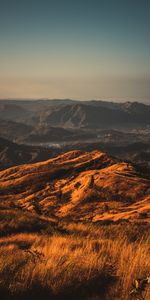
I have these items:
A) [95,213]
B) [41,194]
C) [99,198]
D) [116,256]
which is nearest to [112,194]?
[99,198]

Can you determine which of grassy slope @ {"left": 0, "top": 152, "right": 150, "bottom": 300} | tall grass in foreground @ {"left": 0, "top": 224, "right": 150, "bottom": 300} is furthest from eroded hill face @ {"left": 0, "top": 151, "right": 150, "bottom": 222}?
tall grass in foreground @ {"left": 0, "top": 224, "right": 150, "bottom": 300}

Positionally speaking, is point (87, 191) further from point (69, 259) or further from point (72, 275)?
point (72, 275)

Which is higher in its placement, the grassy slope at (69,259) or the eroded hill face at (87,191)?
the grassy slope at (69,259)

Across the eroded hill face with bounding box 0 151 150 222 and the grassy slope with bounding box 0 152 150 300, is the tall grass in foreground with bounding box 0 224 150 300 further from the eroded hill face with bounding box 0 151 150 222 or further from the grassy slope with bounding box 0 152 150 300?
the eroded hill face with bounding box 0 151 150 222

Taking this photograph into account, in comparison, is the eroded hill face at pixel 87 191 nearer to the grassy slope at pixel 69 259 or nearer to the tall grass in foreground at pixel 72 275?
the grassy slope at pixel 69 259

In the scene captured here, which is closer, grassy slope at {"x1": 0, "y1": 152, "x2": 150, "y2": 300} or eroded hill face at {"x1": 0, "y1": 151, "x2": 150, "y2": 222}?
grassy slope at {"x1": 0, "y1": 152, "x2": 150, "y2": 300}

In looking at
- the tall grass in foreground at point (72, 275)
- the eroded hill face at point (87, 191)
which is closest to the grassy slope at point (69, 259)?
the tall grass in foreground at point (72, 275)

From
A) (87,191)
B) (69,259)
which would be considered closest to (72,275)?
(69,259)

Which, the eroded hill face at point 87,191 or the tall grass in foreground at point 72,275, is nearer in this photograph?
the tall grass in foreground at point 72,275
